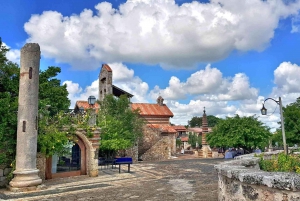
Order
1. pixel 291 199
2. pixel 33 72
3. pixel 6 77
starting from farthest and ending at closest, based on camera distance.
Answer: pixel 6 77 → pixel 33 72 → pixel 291 199

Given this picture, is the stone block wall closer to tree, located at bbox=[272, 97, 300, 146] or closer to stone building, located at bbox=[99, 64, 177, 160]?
stone building, located at bbox=[99, 64, 177, 160]

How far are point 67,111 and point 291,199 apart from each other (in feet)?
38.7

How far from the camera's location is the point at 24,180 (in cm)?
995

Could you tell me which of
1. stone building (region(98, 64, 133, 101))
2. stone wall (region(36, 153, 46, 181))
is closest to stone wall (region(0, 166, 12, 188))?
stone wall (region(36, 153, 46, 181))

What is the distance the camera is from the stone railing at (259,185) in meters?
3.79

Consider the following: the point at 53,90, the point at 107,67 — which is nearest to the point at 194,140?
the point at 107,67

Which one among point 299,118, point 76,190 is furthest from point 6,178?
point 299,118

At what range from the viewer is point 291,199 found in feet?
12.4

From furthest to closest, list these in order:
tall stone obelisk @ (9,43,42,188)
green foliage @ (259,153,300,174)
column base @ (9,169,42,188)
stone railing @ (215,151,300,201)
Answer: tall stone obelisk @ (9,43,42,188), column base @ (9,169,42,188), green foliage @ (259,153,300,174), stone railing @ (215,151,300,201)

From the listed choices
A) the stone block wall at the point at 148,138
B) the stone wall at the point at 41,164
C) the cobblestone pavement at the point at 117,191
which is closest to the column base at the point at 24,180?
the cobblestone pavement at the point at 117,191

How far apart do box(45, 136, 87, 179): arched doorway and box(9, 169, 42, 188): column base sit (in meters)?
2.66

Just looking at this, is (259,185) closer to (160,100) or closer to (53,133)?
(53,133)

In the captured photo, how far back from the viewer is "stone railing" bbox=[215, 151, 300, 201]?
3.79 metres

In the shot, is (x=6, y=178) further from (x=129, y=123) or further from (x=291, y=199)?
(x=129, y=123)
